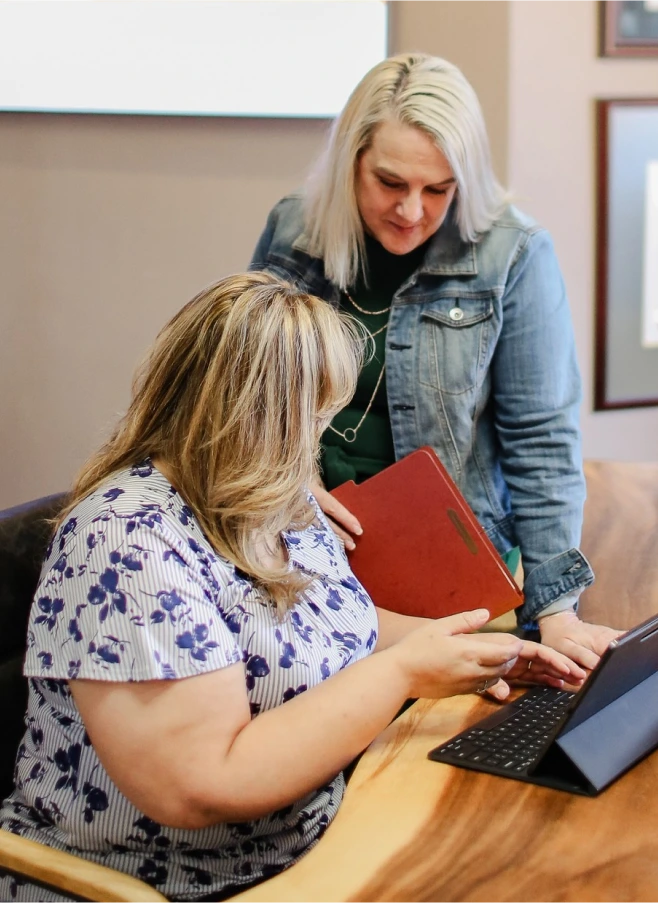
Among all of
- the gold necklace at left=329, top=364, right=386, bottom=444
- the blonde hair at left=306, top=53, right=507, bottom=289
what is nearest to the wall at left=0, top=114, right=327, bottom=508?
the blonde hair at left=306, top=53, right=507, bottom=289

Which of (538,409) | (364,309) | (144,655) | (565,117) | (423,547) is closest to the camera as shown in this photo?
(144,655)

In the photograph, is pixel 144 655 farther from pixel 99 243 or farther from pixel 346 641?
pixel 99 243

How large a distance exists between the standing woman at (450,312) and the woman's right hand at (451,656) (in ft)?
1.30

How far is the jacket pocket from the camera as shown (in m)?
1.75

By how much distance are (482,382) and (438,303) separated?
0.16 m

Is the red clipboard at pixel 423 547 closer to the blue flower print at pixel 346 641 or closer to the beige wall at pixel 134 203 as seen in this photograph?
the blue flower print at pixel 346 641

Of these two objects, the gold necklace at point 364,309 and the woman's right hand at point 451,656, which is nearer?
the woman's right hand at point 451,656

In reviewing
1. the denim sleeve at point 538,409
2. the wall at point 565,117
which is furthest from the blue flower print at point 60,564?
the wall at point 565,117

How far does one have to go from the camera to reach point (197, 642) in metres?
1.05

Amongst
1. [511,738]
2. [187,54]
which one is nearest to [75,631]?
[511,738]

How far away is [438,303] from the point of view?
1780 millimetres

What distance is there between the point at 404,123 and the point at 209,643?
3.13ft

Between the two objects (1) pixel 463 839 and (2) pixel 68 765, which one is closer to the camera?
(1) pixel 463 839

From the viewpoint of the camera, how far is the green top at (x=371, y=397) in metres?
1.82
